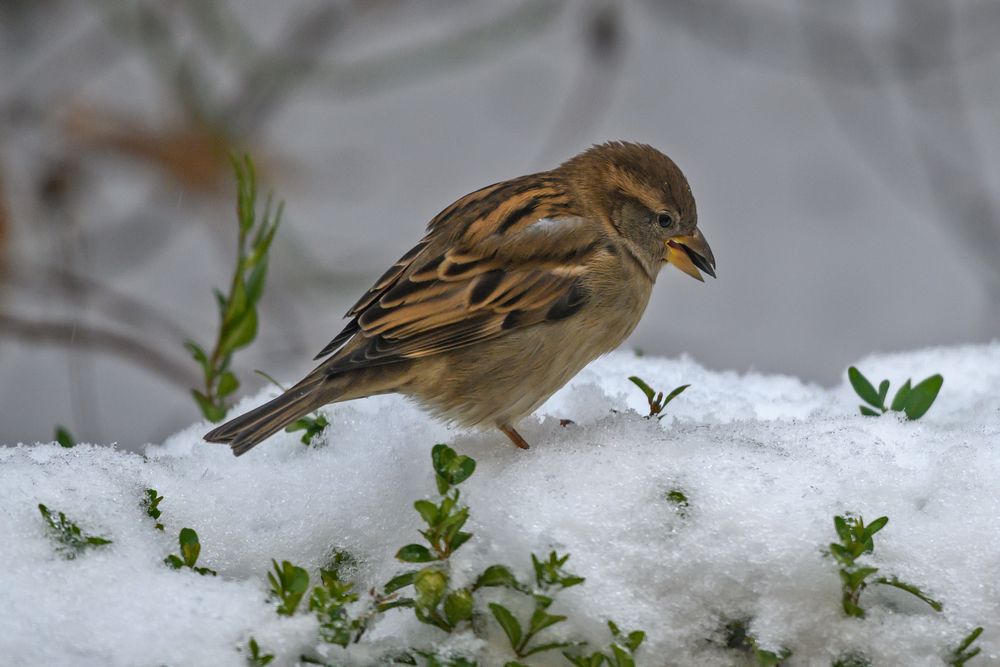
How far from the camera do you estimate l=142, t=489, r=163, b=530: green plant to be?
1.61 meters

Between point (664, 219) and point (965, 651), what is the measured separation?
52.2 inches

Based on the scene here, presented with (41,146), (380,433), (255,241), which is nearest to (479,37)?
(41,146)

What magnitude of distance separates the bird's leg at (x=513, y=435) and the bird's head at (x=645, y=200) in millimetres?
571

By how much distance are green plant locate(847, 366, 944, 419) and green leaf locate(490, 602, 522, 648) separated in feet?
2.71

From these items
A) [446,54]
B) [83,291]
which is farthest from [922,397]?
[83,291]

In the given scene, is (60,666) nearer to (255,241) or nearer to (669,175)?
(255,241)

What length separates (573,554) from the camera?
147cm

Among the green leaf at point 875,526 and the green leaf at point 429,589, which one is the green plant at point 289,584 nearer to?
the green leaf at point 429,589

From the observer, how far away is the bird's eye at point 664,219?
2.55 meters

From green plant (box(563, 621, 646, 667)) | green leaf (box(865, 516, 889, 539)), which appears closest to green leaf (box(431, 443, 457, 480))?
green plant (box(563, 621, 646, 667))

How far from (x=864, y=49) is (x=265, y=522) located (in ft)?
12.6

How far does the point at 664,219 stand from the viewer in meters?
2.56

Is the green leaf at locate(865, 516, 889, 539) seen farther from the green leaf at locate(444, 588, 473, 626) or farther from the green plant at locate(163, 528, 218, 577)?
the green plant at locate(163, 528, 218, 577)

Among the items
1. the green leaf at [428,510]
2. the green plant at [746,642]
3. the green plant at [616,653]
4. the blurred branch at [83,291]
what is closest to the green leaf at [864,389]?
the green plant at [746,642]
